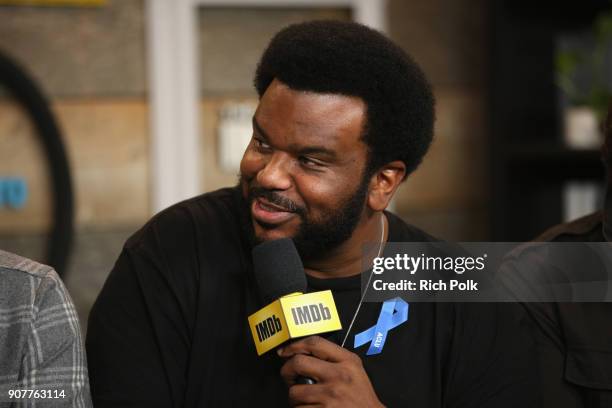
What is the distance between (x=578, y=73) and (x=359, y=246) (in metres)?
1.72

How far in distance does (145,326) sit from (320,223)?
0.89 feet

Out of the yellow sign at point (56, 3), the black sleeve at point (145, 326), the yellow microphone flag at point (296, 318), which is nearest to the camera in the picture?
the yellow microphone flag at point (296, 318)

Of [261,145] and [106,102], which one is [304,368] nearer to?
[261,145]

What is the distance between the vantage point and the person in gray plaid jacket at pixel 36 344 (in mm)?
1077

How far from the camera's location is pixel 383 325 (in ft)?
4.28

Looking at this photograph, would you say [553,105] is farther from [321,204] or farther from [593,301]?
[321,204]

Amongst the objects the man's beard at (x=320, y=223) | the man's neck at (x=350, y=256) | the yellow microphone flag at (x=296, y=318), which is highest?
the man's beard at (x=320, y=223)

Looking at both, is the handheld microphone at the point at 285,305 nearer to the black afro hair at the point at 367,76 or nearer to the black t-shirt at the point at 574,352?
the black afro hair at the point at 367,76

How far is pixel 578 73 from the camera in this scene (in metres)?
2.83

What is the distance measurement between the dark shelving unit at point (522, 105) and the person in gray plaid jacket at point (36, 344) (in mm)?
1804

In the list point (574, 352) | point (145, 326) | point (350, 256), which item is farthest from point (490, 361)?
point (145, 326)

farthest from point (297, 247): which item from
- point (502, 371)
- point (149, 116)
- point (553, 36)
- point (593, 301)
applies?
point (553, 36)

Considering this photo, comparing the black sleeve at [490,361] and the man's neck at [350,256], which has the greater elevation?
the man's neck at [350,256]

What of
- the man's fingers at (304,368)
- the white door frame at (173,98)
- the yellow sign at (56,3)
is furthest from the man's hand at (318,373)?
the yellow sign at (56,3)
